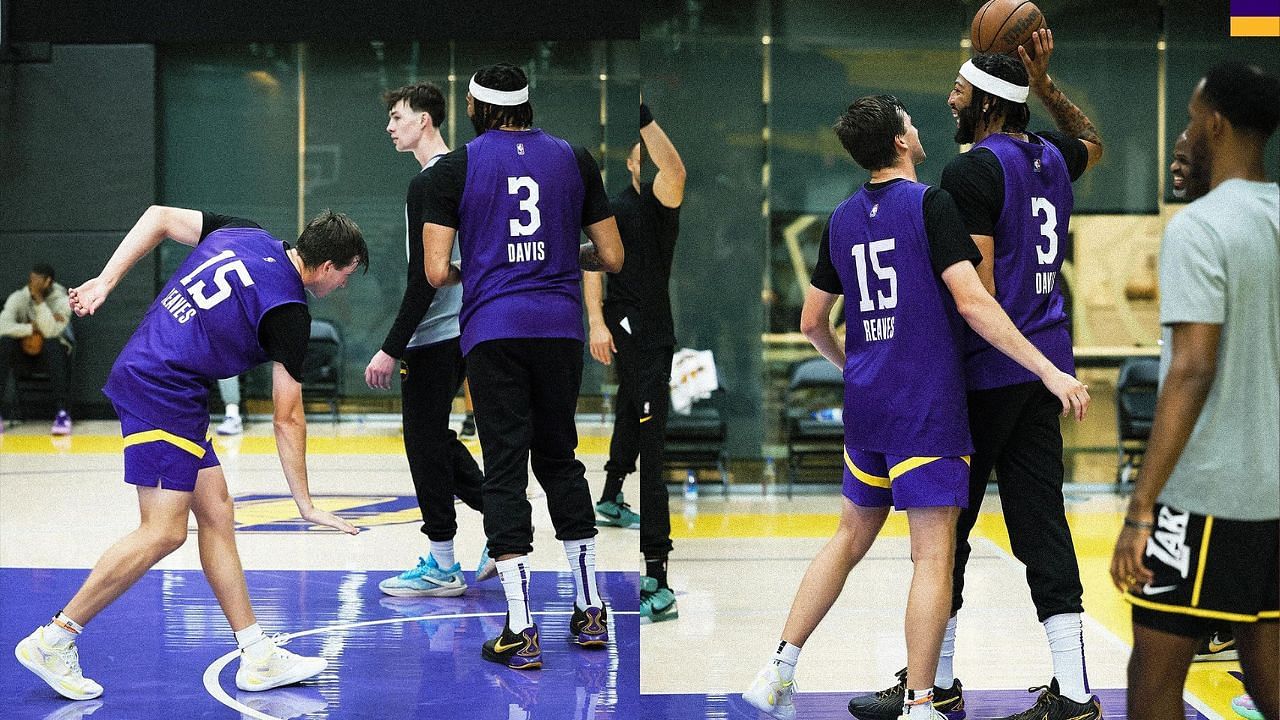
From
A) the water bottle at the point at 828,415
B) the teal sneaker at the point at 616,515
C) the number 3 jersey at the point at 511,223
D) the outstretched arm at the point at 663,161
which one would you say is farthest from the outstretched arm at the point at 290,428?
the water bottle at the point at 828,415

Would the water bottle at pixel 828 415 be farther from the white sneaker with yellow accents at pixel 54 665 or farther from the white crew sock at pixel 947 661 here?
the white sneaker with yellow accents at pixel 54 665

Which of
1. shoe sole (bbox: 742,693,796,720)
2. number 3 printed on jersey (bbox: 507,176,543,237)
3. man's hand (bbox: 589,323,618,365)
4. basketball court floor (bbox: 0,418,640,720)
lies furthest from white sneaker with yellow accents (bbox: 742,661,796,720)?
man's hand (bbox: 589,323,618,365)

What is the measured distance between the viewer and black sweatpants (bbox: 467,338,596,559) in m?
4.61

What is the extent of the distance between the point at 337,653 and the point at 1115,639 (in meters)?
2.78

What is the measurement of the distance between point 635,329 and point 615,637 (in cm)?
143

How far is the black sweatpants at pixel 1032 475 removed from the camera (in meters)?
3.78

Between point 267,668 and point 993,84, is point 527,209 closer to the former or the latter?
point 993,84

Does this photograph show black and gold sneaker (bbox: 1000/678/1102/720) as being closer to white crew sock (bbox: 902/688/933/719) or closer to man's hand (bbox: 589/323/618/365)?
white crew sock (bbox: 902/688/933/719)

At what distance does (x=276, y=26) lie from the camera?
45.2ft

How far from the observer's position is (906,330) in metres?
3.65

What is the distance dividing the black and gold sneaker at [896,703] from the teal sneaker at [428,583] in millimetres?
2053

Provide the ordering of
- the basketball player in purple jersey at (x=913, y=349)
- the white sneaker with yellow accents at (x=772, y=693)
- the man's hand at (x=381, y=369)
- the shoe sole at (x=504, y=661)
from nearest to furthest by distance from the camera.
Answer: the basketball player in purple jersey at (x=913, y=349)
the white sneaker with yellow accents at (x=772, y=693)
the shoe sole at (x=504, y=661)
the man's hand at (x=381, y=369)

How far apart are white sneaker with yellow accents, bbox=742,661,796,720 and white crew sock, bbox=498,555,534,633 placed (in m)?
0.97

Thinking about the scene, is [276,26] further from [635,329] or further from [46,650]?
[46,650]
